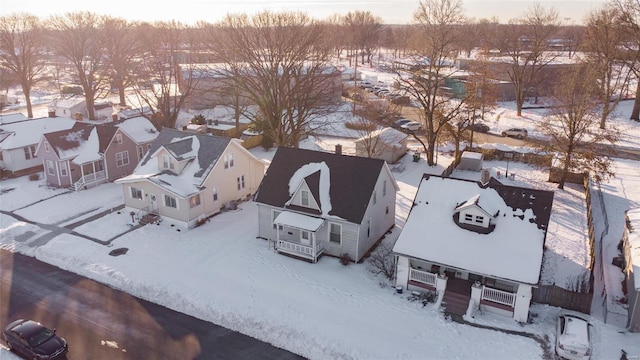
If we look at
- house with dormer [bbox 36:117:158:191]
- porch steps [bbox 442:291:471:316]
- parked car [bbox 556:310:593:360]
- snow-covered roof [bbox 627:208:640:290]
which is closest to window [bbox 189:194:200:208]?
house with dormer [bbox 36:117:158:191]

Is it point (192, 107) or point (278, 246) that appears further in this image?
point (192, 107)

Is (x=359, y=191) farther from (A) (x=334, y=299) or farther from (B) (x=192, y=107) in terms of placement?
(B) (x=192, y=107)

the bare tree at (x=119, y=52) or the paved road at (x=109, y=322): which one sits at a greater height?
the bare tree at (x=119, y=52)

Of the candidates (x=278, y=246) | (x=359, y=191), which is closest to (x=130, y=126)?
(x=278, y=246)

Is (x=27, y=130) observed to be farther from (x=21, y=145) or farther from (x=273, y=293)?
(x=273, y=293)

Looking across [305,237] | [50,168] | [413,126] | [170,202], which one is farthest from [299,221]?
[413,126]

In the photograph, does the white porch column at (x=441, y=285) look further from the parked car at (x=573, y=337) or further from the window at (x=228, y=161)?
the window at (x=228, y=161)

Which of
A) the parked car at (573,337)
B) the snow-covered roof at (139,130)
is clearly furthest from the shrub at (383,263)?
the snow-covered roof at (139,130)
